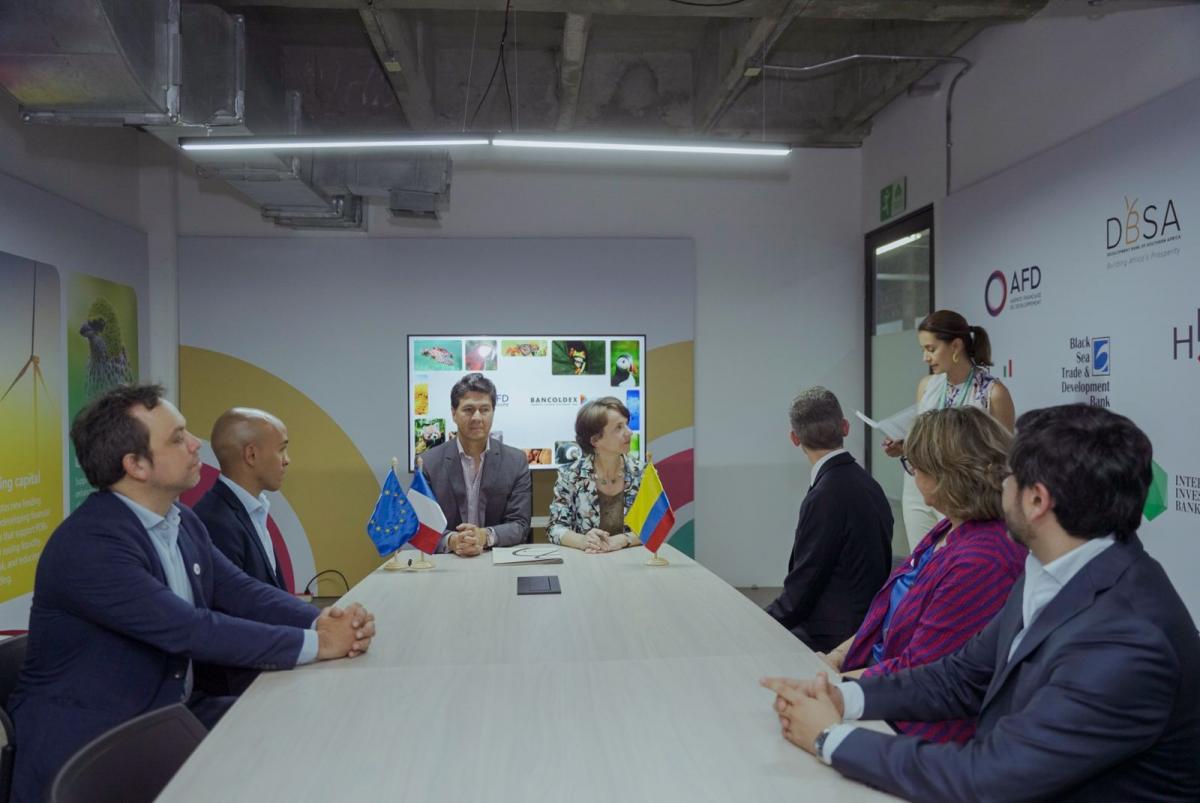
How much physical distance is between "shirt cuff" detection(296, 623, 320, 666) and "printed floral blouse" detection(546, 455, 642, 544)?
171 centimetres

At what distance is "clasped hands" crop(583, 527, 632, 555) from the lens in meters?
3.63

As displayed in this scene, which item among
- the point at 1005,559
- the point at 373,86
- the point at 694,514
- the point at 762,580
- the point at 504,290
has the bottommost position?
the point at 762,580

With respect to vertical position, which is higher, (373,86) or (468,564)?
(373,86)

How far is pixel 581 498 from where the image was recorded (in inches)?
153

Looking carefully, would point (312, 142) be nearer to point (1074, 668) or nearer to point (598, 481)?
point (598, 481)

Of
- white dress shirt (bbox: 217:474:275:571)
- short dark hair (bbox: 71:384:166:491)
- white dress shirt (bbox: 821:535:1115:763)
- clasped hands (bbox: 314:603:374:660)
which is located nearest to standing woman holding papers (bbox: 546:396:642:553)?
white dress shirt (bbox: 217:474:275:571)

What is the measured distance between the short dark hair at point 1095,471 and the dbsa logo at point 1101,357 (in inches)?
103

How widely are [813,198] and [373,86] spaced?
330 cm

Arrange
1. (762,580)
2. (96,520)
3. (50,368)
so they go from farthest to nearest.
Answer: (762,580), (50,368), (96,520)

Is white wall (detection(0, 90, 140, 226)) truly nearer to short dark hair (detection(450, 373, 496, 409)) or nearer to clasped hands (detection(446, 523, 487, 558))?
short dark hair (detection(450, 373, 496, 409))

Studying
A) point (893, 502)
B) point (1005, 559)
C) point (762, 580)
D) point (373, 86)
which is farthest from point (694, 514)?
point (1005, 559)

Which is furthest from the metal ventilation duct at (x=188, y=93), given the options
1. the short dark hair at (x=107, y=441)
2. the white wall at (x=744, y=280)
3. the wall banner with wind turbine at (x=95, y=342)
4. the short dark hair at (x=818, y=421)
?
the short dark hair at (x=818, y=421)

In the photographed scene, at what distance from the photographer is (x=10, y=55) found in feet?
10.6

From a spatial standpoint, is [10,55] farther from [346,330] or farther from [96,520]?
[346,330]
